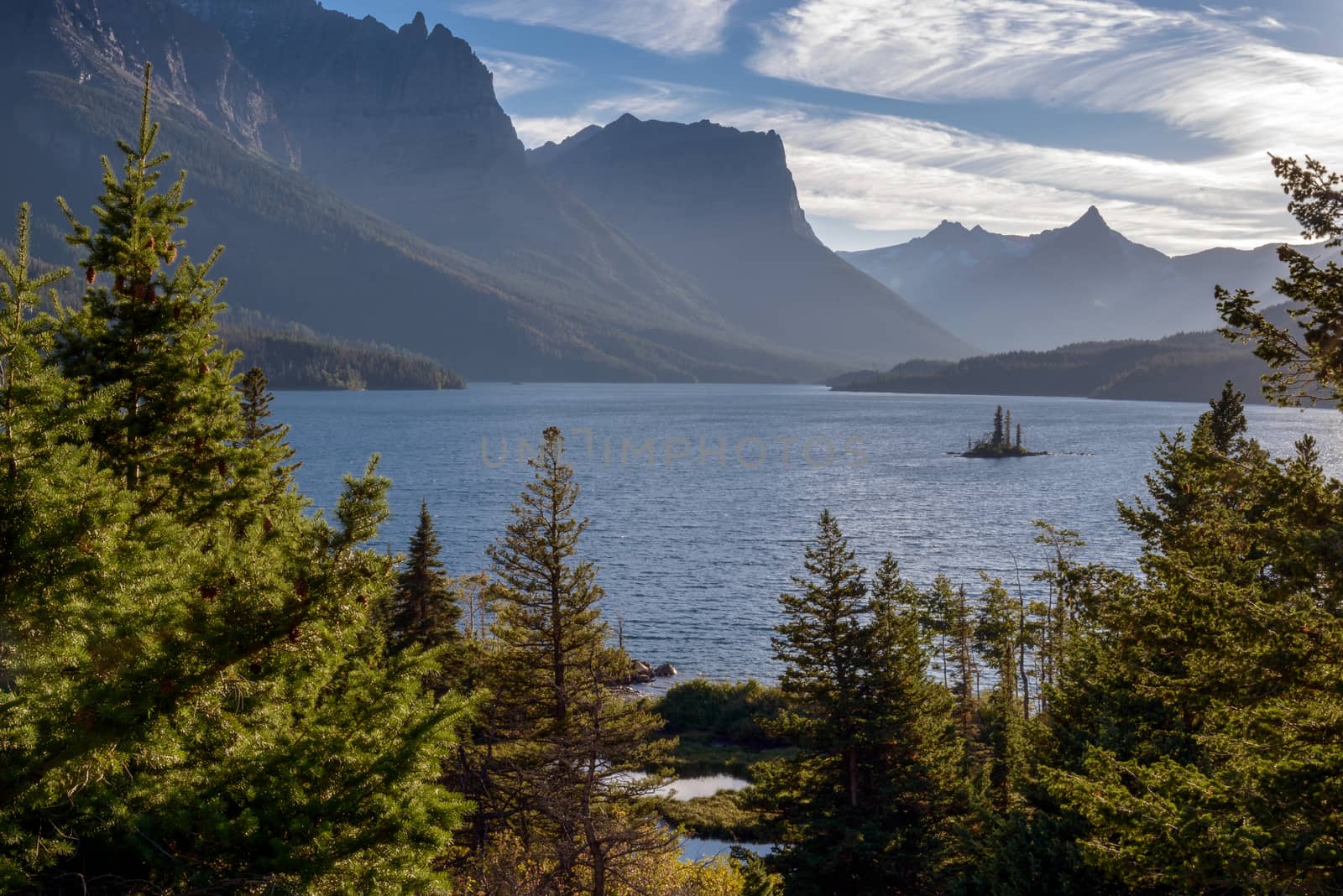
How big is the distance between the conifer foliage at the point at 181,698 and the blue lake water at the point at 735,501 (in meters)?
46.9

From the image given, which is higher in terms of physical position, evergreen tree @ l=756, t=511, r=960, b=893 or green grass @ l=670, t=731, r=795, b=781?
evergreen tree @ l=756, t=511, r=960, b=893

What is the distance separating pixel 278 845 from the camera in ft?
21.5

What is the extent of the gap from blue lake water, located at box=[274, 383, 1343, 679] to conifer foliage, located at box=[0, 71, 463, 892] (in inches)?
1847

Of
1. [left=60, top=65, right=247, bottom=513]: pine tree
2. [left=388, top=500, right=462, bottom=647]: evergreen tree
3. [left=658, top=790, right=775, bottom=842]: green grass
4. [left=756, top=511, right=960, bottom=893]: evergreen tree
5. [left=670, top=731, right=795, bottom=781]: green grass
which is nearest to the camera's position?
[left=60, top=65, right=247, bottom=513]: pine tree

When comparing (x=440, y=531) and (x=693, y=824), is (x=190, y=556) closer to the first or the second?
(x=693, y=824)

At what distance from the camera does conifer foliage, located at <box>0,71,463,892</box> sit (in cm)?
645

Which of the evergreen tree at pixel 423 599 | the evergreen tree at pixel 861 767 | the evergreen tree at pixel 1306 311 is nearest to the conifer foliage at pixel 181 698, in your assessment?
the evergreen tree at pixel 1306 311

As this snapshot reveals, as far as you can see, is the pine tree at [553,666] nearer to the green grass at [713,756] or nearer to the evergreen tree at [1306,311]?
the green grass at [713,756]

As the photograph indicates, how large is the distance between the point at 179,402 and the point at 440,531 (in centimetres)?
7616

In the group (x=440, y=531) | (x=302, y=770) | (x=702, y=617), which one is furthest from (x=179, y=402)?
(x=440, y=531)

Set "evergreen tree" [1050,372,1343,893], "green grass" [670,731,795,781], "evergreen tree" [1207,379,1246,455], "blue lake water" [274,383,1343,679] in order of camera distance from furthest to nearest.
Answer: "blue lake water" [274,383,1343,679] → "green grass" [670,731,795,781] → "evergreen tree" [1207,379,1246,455] → "evergreen tree" [1050,372,1343,893]

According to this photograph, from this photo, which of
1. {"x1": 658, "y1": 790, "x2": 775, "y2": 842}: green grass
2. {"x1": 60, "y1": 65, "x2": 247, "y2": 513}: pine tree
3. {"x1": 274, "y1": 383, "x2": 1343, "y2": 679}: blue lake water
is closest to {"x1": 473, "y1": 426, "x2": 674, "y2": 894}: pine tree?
{"x1": 658, "y1": 790, "x2": 775, "y2": 842}: green grass

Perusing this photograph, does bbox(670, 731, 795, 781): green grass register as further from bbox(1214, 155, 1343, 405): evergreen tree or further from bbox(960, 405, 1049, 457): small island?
bbox(960, 405, 1049, 457): small island

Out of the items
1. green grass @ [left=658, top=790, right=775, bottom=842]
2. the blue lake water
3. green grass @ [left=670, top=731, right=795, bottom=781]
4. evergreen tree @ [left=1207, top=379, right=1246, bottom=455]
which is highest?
evergreen tree @ [left=1207, top=379, right=1246, bottom=455]
